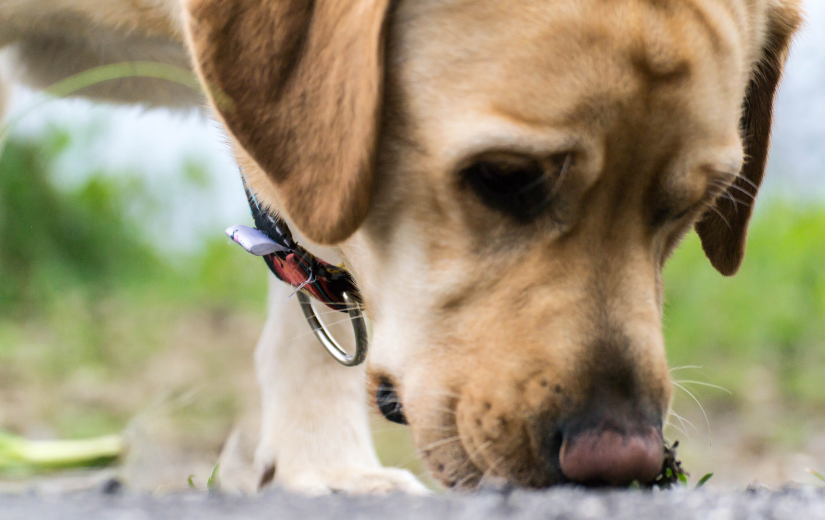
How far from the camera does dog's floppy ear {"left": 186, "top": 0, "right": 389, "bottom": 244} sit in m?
1.74

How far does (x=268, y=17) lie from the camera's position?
1.83m

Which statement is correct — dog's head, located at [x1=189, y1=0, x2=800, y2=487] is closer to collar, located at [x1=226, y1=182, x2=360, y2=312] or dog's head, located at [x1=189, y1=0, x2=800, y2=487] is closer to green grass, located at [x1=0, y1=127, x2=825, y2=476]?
collar, located at [x1=226, y1=182, x2=360, y2=312]

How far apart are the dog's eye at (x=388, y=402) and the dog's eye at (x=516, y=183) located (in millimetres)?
530

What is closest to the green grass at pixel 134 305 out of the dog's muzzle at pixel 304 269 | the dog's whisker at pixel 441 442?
the dog's muzzle at pixel 304 269

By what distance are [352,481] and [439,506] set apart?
1110mm

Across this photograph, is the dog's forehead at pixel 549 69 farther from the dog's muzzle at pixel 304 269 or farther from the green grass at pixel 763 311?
the green grass at pixel 763 311

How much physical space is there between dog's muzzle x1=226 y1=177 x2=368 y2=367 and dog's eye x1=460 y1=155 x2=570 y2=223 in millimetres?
586

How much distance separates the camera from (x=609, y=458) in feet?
4.94

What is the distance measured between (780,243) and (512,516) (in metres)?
4.82

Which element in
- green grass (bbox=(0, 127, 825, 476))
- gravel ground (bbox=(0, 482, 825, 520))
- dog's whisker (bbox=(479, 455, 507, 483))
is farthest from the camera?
green grass (bbox=(0, 127, 825, 476))

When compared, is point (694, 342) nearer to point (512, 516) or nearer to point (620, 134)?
point (620, 134)

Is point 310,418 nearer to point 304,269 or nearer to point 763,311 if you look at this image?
point 304,269

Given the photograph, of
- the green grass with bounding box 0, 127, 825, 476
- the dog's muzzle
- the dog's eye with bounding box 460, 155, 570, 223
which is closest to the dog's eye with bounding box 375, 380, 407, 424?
the dog's muzzle

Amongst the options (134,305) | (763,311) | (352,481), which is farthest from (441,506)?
(763,311)
